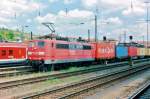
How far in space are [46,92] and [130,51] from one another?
178ft

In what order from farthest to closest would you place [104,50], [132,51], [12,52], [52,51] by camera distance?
[132,51] < [104,50] < [12,52] < [52,51]

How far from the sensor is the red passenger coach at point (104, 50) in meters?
53.4

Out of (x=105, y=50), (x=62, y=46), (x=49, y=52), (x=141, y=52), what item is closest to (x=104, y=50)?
(x=105, y=50)

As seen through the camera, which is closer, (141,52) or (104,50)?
(104,50)

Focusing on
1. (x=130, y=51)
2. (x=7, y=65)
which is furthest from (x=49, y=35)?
(x=130, y=51)

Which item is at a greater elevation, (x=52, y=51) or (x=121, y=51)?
(x=52, y=51)

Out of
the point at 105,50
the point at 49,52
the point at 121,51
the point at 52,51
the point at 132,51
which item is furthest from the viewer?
the point at 132,51

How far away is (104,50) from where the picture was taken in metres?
56.6

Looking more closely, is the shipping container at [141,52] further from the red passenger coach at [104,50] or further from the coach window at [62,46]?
the coach window at [62,46]

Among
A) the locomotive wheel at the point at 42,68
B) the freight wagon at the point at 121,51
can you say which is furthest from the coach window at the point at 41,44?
the freight wagon at the point at 121,51

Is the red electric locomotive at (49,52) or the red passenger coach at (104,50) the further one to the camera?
the red passenger coach at (104,50)

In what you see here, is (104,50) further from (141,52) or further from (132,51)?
(141,52)

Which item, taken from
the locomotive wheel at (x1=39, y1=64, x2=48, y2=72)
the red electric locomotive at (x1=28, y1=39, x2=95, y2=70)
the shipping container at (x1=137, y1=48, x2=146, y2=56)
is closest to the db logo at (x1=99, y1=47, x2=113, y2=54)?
the red electric locomotive at (x1=28, y1=39, x2=95, y2=70)

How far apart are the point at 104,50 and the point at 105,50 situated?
0.78 meters
